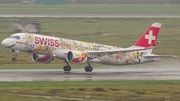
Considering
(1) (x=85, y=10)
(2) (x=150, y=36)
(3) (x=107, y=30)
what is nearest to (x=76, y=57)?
(2) (x=150, y=36)

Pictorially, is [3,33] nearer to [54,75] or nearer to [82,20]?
[82,20]

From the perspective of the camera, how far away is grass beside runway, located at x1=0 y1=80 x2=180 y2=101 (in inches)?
1117

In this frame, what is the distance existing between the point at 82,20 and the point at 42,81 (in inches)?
2799

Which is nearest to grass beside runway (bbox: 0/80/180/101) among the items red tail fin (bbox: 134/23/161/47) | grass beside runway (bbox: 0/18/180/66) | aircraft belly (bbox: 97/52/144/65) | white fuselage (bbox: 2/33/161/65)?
white fuselage (bbox: 2/33/161/65)

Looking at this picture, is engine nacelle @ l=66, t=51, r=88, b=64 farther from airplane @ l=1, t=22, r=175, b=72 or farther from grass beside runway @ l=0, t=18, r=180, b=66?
grass beside runway @ l=0, t=18, r=180, b=66

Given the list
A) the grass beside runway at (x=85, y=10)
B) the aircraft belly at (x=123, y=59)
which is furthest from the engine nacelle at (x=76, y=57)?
the grass beside runway at (x=85, y=10)

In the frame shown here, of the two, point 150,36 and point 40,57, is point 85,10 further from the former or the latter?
point 40,57

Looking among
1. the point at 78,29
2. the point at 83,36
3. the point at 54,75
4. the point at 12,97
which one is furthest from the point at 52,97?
the point at 78,29

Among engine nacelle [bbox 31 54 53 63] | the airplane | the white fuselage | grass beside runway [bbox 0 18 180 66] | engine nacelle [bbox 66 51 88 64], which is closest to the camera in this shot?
the white fuselage

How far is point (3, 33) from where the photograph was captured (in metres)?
82.7

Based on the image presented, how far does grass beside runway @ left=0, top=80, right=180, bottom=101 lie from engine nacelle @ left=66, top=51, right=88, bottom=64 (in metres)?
6.47

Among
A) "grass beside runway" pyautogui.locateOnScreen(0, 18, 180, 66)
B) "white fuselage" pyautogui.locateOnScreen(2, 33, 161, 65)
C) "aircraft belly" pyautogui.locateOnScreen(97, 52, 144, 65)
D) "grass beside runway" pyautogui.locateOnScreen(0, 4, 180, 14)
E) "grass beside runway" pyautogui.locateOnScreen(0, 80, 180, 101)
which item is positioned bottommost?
"grass beside runway" pyautogui.locateOnScreen(0, 80, 180, 101)

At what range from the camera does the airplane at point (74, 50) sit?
135 feet

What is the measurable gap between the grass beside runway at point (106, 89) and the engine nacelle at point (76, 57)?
6474 millimetres
